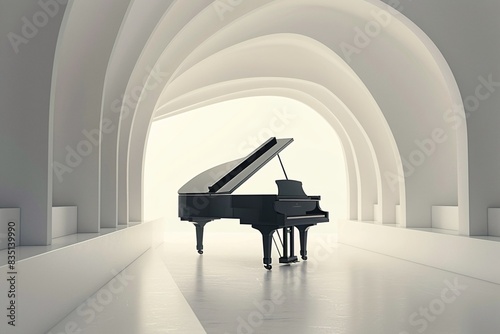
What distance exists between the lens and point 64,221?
7.21 m

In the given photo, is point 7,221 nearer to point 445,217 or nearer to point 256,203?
point 256,203

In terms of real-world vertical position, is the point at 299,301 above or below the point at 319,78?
below

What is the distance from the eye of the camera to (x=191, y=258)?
10500mm

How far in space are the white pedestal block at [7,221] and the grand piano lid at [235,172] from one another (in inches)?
171

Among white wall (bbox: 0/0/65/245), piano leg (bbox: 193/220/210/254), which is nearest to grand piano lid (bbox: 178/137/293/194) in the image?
piano leg (bbox: 193/220/210/254)

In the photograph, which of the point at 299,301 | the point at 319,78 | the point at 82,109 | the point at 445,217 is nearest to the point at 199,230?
the point at 82,109

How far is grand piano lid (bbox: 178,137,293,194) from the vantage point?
945 cm

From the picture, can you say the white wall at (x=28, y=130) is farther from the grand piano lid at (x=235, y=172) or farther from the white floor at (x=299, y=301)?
the grand piano lid at (x=235, y=172)

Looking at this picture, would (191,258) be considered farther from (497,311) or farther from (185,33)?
(497,311)

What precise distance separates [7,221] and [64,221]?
208 cm

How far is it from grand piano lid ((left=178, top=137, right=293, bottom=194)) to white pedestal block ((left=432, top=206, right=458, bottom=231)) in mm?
3059

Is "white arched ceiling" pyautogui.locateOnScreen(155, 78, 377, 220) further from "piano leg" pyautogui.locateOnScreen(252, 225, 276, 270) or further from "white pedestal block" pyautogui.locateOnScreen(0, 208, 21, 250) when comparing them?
"white pedestal block" pyautogui.locateOnScreen(0, 208, 21, 250)

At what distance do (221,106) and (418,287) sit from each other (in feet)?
63.0

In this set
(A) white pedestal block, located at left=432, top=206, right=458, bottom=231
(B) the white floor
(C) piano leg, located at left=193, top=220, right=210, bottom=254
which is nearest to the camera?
(B) the white floor
